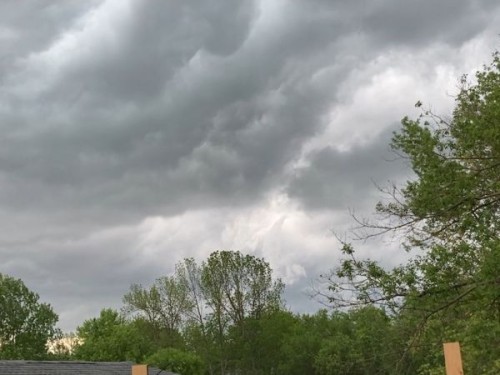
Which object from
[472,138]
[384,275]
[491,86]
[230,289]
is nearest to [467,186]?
[472,138]

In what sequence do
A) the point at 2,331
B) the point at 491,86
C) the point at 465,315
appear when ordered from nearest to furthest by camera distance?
the point at 465,315, the point at 491,86, the point at 2,331

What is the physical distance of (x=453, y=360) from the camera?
48.1ft

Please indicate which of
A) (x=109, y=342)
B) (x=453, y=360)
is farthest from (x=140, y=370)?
(x=109, y=342)

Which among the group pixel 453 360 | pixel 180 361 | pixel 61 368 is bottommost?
pixel 453 360

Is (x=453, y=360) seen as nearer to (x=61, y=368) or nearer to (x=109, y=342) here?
(x=61, y=368)

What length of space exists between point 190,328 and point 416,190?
163ft

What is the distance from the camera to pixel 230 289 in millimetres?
65062

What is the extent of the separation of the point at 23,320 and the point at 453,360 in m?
51.2

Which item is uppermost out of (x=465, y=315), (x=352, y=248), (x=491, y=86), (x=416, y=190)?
(x=491, y=86)

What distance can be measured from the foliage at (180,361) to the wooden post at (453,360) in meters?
42.7

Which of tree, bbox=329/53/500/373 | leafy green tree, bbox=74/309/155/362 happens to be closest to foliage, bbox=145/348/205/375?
leafy green tree, bbox=74/309/155/362

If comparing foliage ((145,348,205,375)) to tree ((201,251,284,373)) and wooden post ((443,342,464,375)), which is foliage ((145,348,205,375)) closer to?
tree ((201,251,284,373))

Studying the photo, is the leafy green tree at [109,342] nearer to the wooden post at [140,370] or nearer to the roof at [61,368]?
the roof at [61,368]

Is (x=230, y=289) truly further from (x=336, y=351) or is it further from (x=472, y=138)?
(x=472, y=138)
